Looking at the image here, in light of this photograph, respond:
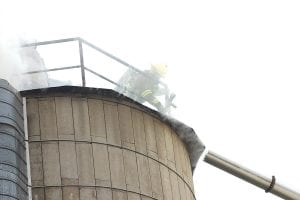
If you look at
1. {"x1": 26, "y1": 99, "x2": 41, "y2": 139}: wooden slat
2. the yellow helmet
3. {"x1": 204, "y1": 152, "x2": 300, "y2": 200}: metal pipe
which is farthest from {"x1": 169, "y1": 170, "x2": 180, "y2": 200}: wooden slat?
the yellow helmet

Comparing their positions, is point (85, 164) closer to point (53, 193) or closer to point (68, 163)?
point (68, 163)

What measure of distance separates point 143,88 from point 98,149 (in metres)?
3.19

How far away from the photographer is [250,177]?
14.4 m

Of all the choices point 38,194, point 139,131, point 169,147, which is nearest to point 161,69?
point 169,147

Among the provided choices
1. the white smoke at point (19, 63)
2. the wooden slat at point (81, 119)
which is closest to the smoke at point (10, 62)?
the white smoke at point (19, 63)

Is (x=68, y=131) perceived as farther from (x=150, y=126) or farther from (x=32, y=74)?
(x=32, y=74)

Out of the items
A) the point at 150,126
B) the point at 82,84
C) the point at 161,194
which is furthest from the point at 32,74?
the point at 161,194

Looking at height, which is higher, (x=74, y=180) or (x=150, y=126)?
(x=150, y=126)

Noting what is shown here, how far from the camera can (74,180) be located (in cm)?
1026

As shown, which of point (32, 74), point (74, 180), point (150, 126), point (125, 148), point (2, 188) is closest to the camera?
point (2, 188)

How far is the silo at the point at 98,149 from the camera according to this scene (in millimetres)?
10289

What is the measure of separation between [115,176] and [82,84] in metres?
1.79

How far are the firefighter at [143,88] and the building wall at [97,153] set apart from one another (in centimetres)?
166

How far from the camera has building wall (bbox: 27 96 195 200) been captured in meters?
10.3
